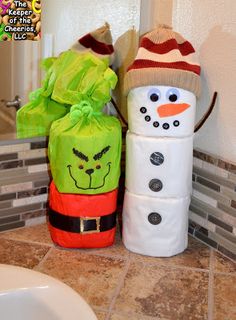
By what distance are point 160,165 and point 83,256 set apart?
30 cm

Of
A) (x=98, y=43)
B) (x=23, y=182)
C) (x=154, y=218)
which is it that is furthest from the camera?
(x=98, y=43)

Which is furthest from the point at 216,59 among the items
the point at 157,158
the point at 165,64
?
the point at 157,158

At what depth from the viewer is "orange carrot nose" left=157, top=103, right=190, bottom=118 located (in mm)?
947

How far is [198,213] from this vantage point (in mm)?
1119

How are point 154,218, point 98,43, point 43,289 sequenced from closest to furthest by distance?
point 43,289, point 154,218, point 98,43

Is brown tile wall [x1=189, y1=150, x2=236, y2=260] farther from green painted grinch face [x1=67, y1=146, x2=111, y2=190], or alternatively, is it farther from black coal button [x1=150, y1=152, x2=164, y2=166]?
green painted grinch face [x1=67, y1=146, x2=111, y2=190]

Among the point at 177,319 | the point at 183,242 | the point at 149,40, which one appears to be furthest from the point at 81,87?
the point at 177,319

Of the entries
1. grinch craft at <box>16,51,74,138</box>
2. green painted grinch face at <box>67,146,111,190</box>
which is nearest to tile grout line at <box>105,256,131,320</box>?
green painted grinch face at <box>67,146,111,190</box>

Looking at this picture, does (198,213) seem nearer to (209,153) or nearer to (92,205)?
(209,153)

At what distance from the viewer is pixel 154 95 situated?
3.10ft

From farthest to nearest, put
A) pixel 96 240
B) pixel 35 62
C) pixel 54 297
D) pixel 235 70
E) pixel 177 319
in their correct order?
pixel 35 62 < pixel 96 240 < pixel 235 70 < pixel 177 319 < pixel 54 297

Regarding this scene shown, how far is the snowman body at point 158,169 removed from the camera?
95 centimetres

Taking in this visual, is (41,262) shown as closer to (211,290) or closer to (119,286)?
(119,286)

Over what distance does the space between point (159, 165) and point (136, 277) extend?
0.88 ft
